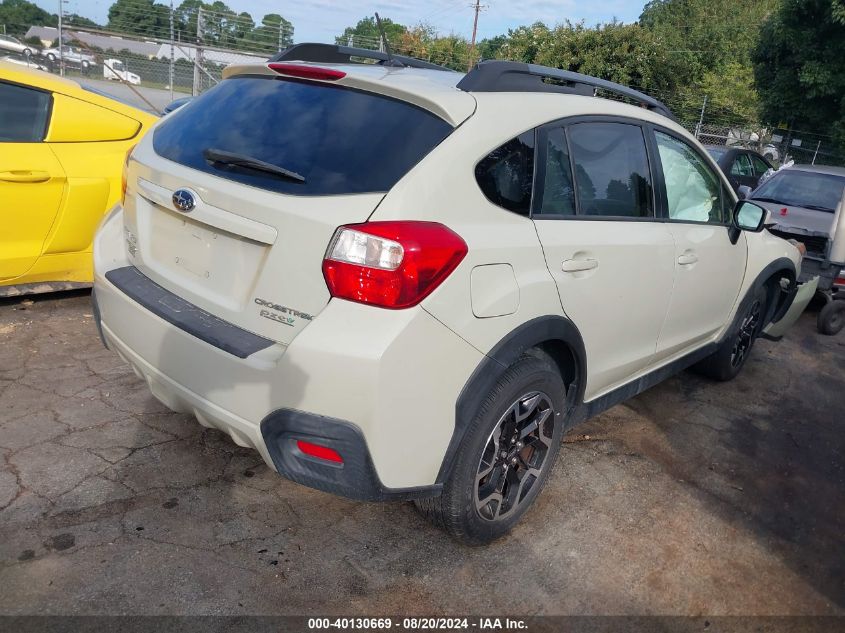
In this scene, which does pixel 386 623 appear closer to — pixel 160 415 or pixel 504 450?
pixel 504 450

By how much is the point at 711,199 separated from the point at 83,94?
405cm

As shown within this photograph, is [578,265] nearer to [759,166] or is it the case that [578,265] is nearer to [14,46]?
[14,46]

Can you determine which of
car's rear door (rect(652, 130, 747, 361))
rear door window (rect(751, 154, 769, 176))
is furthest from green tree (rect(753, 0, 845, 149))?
car's rear door (rect(652, 130, 747, 361))

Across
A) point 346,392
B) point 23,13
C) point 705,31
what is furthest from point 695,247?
point 23,13

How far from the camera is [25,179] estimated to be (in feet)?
14.1

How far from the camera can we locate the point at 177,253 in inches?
105

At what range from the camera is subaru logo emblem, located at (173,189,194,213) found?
2543mm

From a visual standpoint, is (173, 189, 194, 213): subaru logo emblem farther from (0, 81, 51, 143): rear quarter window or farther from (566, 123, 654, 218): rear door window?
(0, 81, 51, 143): rear quarter window

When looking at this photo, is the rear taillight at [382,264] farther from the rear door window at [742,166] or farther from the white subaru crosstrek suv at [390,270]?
the rear door window at [742,166]

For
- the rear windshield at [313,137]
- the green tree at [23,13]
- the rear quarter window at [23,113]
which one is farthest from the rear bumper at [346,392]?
the green tree at [23,13]

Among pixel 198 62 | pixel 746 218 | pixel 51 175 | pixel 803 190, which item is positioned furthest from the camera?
pixel 198 62

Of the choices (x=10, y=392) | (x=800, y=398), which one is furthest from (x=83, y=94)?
(x=800, y=398)

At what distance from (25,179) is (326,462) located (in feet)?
10.4

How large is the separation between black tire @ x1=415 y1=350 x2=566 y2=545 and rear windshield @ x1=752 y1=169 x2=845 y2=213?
6527mm
